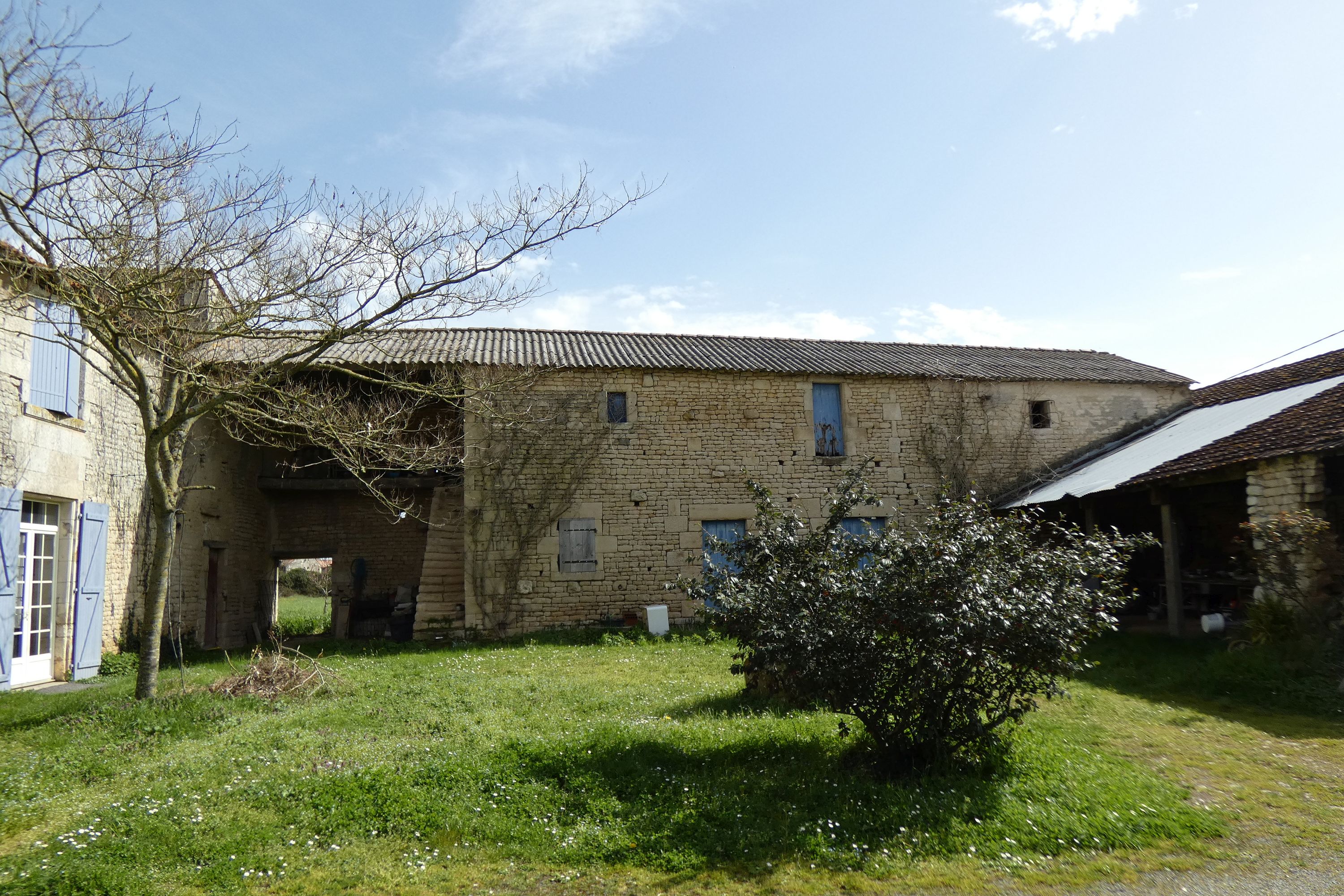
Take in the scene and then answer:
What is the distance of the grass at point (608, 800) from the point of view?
419cm

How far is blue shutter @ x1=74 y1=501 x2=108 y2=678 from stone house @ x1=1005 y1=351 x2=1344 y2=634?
523 inches

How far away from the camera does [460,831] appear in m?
4.66

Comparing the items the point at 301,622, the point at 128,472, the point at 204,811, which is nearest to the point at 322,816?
the point at 204,811

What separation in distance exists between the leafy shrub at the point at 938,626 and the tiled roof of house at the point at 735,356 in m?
8.88

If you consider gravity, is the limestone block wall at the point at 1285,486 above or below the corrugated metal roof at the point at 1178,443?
below

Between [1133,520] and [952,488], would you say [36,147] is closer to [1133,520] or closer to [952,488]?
[952,488]

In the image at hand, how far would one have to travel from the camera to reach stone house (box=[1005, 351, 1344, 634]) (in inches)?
361

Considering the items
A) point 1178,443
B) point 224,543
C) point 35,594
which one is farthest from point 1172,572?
point 224,543

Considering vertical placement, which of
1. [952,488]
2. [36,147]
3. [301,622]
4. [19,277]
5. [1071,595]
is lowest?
[301,622]

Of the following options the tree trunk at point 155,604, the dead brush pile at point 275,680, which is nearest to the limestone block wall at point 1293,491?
the dead brush pile at point 275,680

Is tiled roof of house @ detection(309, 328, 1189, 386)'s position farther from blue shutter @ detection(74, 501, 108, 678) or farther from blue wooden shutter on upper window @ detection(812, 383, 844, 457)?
blue shutter @ detection(74, 501, 108, 678)

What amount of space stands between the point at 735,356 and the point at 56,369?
33.8 ft

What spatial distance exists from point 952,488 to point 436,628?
9.62 m

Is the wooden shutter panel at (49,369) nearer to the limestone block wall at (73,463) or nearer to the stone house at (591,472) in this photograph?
the limestone block wall at (73,463)
